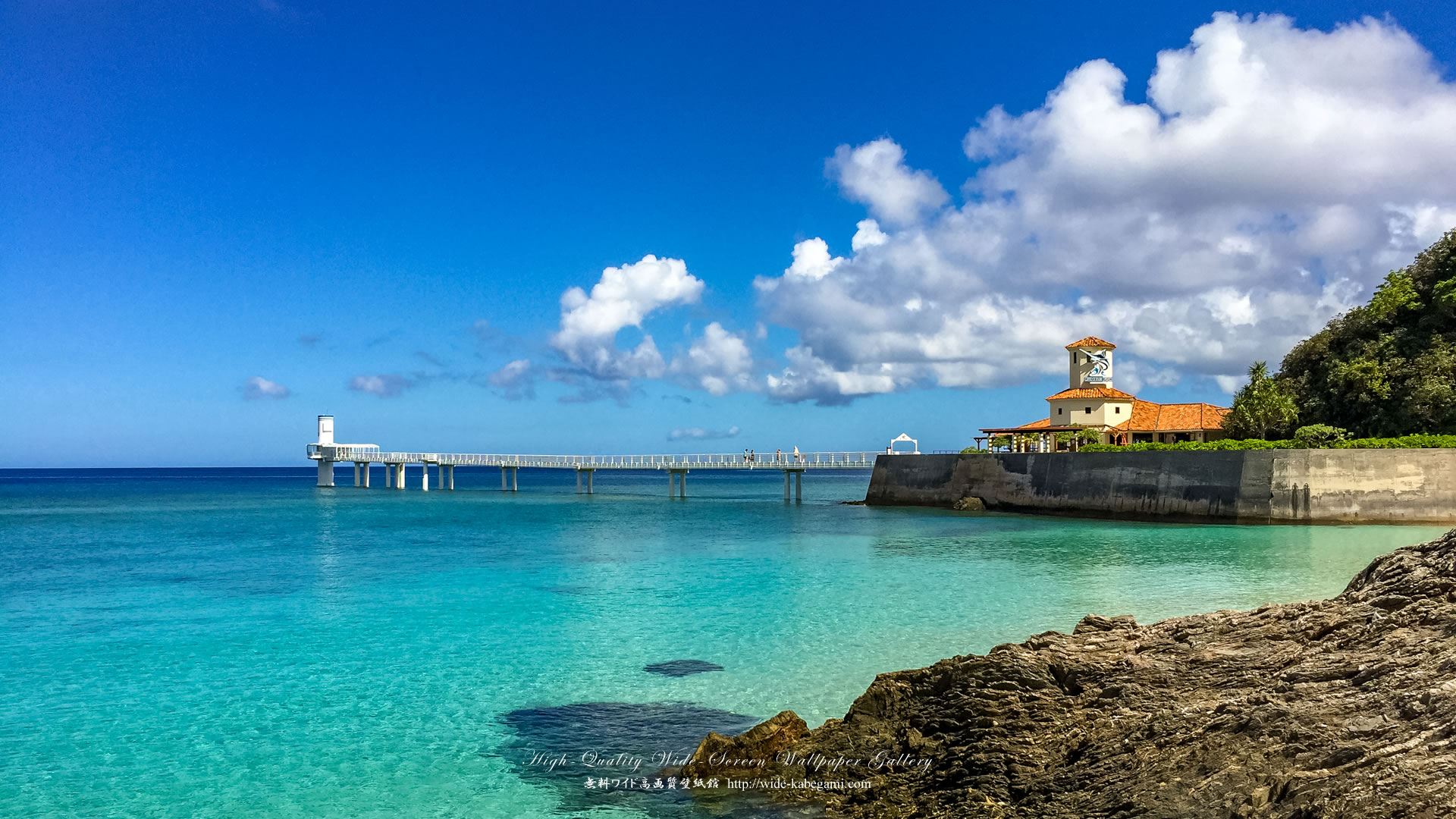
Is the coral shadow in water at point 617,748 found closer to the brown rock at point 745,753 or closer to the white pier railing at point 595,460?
the brown rock at point 745,753

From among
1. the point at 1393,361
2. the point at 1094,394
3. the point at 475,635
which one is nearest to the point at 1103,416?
the point at 1094,394

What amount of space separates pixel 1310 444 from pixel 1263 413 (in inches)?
241

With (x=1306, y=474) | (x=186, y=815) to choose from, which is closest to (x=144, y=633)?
(x=186, y=815)

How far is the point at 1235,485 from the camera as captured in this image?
34219 millimetres

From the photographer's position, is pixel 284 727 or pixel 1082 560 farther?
pixel 1082 560

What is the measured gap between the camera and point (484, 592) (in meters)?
19.6

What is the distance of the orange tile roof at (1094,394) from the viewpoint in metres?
51.5

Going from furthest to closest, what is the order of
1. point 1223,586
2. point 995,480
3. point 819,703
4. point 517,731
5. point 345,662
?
point 995,480, point 1223,586, point 345,662, point 819,703, point 517,731

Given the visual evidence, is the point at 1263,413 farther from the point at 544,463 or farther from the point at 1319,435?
the point at 544,463

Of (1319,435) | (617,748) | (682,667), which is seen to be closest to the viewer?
(617,748)

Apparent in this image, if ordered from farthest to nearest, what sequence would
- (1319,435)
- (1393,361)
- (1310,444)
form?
1. (1393,361)
2. (1319,435)
3. (1310,444)

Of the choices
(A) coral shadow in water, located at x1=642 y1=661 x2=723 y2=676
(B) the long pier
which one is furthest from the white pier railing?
(A) coral shadow in water, located at x1=642 y1=661 x2=723 y2=676

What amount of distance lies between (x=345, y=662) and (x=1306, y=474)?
32.7 metres

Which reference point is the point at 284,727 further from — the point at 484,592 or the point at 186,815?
the point at 484,592
